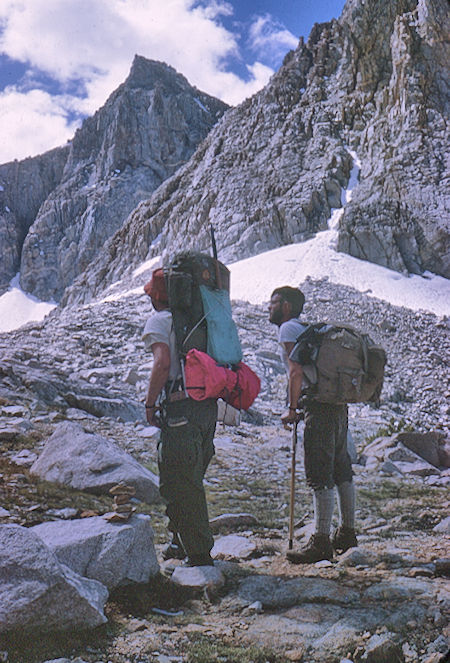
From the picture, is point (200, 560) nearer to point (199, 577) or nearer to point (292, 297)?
point (199, 577)

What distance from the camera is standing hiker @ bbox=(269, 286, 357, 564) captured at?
3.99 m

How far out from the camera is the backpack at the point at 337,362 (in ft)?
13.0

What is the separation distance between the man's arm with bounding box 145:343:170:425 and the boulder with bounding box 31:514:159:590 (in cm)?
85

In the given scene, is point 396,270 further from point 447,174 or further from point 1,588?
point 1,588

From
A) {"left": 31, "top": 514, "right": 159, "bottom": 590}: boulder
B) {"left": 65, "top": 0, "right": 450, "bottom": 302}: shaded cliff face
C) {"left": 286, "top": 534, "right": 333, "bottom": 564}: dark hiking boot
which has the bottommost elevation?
{"left": 286, "top": 534, "right": 333, "bottom": 564}: dark hiking boot

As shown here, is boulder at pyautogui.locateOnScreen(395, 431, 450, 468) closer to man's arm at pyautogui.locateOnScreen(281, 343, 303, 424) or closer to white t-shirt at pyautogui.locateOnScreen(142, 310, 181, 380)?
man's arm at pyautogui.locateOnScreen(281, 343, 303, 424)

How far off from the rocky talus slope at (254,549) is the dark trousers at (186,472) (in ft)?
1.26

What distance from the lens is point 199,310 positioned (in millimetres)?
3654

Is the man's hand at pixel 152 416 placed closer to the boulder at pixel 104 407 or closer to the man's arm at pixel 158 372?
the man's arm at pixel 158 372

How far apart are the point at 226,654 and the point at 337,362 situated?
2.51 metres

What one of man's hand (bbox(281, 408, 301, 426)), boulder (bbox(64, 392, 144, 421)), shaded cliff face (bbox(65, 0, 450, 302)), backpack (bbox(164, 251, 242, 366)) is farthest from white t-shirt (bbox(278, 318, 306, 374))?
shaded cliff face (bbox(65, 0, 450, 302))

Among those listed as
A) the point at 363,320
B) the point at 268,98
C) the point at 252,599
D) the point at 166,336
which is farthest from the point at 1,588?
the point at 268,98

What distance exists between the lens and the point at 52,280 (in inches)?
3253

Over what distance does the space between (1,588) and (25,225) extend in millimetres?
101021
